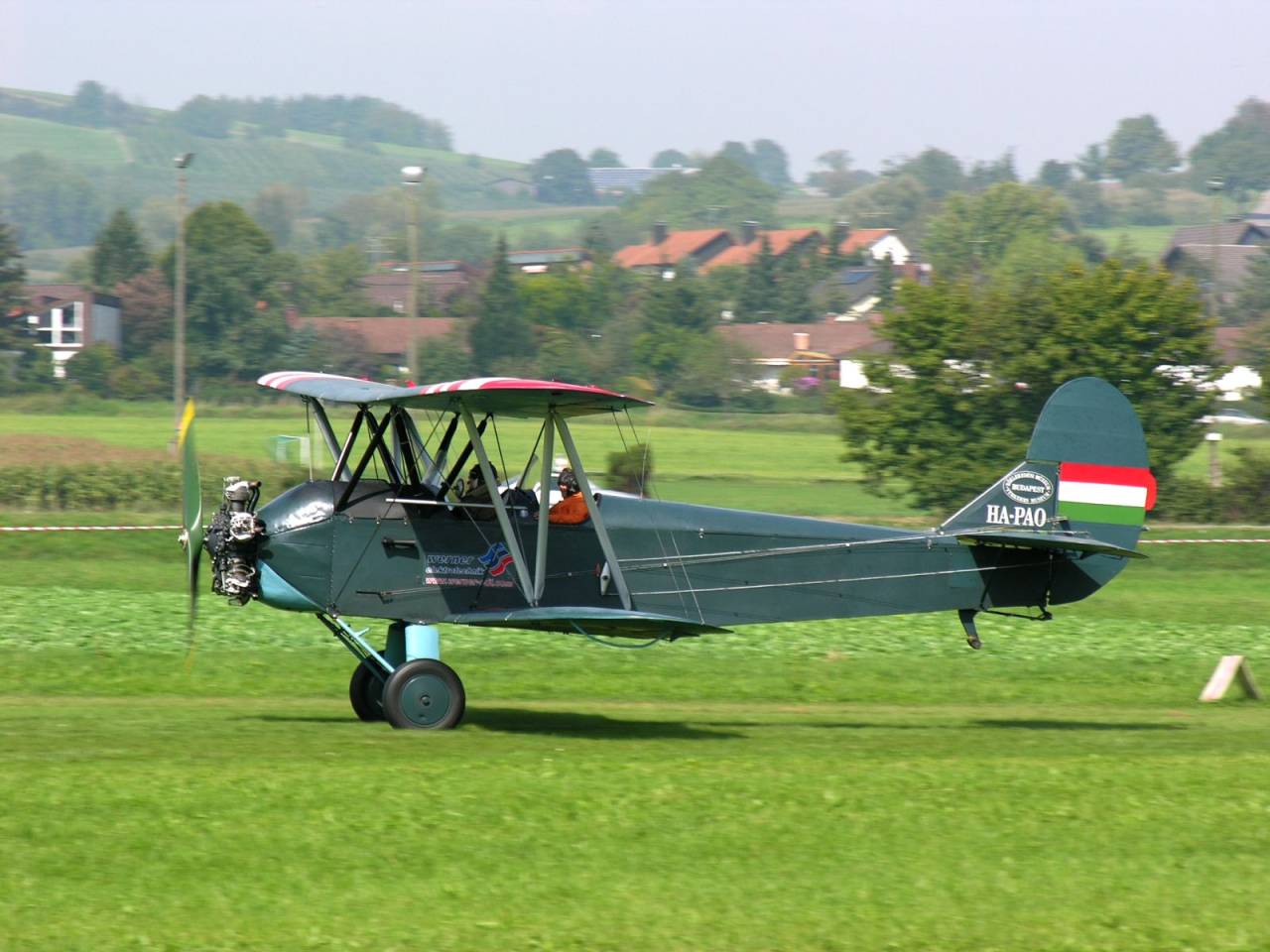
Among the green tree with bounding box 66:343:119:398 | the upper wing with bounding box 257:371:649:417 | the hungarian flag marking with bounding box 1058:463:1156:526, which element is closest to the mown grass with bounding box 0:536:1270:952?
the hungarian flag marking with bounding box 1058:463:1156:526

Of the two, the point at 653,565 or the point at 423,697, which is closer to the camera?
the point at 423,697

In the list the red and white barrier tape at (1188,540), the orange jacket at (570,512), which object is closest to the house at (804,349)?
the red and white barrier tape at (1188,540)

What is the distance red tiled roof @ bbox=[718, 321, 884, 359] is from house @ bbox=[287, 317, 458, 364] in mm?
17001

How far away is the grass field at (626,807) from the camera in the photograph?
7.46 m

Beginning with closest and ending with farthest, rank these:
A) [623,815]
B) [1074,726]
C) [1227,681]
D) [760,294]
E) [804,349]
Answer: [623,815]
[1074,726]
[1227,681]
[804,349]
[760,294]

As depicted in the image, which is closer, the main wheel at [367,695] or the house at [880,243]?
the main wheel at [367,695]

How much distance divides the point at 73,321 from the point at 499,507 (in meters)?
95.1

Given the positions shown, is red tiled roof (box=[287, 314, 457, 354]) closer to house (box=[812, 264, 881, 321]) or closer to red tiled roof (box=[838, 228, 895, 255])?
house (box=[812, 264, 881, 321])

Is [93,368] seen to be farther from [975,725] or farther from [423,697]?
[975,725]

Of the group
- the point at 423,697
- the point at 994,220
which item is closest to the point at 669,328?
the point at 994,220

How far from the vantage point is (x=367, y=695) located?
1317 centimetres

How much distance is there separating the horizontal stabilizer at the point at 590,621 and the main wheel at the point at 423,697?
0.44 m

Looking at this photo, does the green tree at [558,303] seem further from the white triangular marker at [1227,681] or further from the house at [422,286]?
the white triangular marker at [1227,681]

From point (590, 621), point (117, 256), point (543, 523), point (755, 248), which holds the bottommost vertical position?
point (590, 621)
